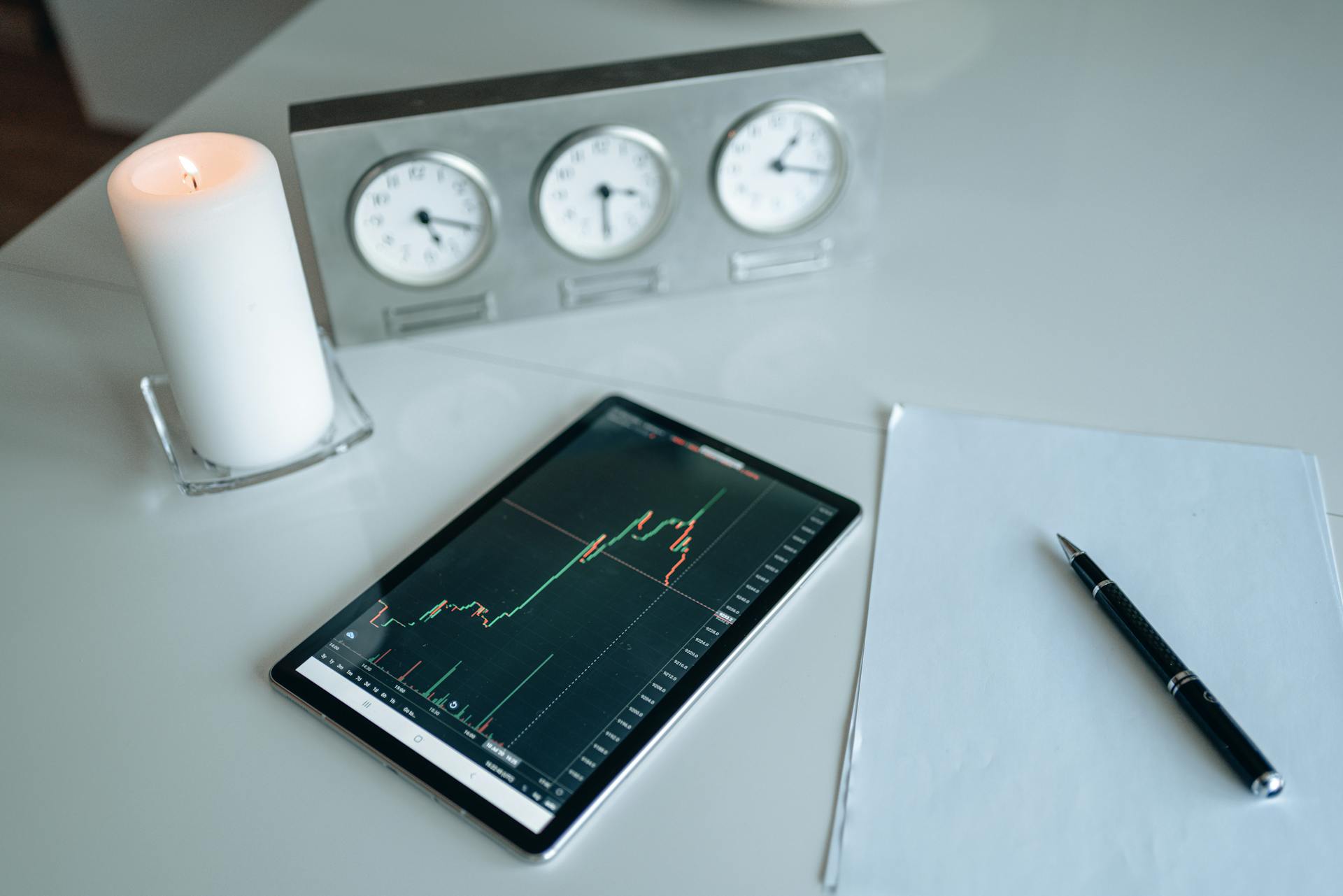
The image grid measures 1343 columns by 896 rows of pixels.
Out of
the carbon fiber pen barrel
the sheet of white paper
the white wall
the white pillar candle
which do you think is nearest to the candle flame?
the white pillar candle

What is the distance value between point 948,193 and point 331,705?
0.71 metres

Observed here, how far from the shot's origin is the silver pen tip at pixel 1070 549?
2.44 feet

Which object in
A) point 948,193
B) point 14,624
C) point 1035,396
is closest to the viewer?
point 14,624

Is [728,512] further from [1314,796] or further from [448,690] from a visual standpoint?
[1314,796]

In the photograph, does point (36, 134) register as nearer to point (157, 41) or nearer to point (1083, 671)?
point (157, 41)

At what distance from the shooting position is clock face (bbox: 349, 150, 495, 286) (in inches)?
34.5

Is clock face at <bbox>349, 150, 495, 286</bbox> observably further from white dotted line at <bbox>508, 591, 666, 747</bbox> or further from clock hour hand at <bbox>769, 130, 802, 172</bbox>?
white dotted line at <bbox>508, 591, 666, 747</bbox>

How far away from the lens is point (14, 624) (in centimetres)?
74

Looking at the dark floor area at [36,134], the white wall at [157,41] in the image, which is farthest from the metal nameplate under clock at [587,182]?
the dark floor area at [36,134]

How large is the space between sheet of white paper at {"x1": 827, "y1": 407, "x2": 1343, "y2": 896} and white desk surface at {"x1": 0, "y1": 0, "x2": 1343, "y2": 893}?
30 millimetres

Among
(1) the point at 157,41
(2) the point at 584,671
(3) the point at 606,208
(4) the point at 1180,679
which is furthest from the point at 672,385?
(1) the point at 157,41

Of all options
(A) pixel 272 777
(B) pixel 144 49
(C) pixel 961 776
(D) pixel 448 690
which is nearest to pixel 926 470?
(C) pixel 961 776

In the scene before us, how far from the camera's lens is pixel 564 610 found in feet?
2.39

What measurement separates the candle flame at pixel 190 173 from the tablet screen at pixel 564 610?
0.88ft
